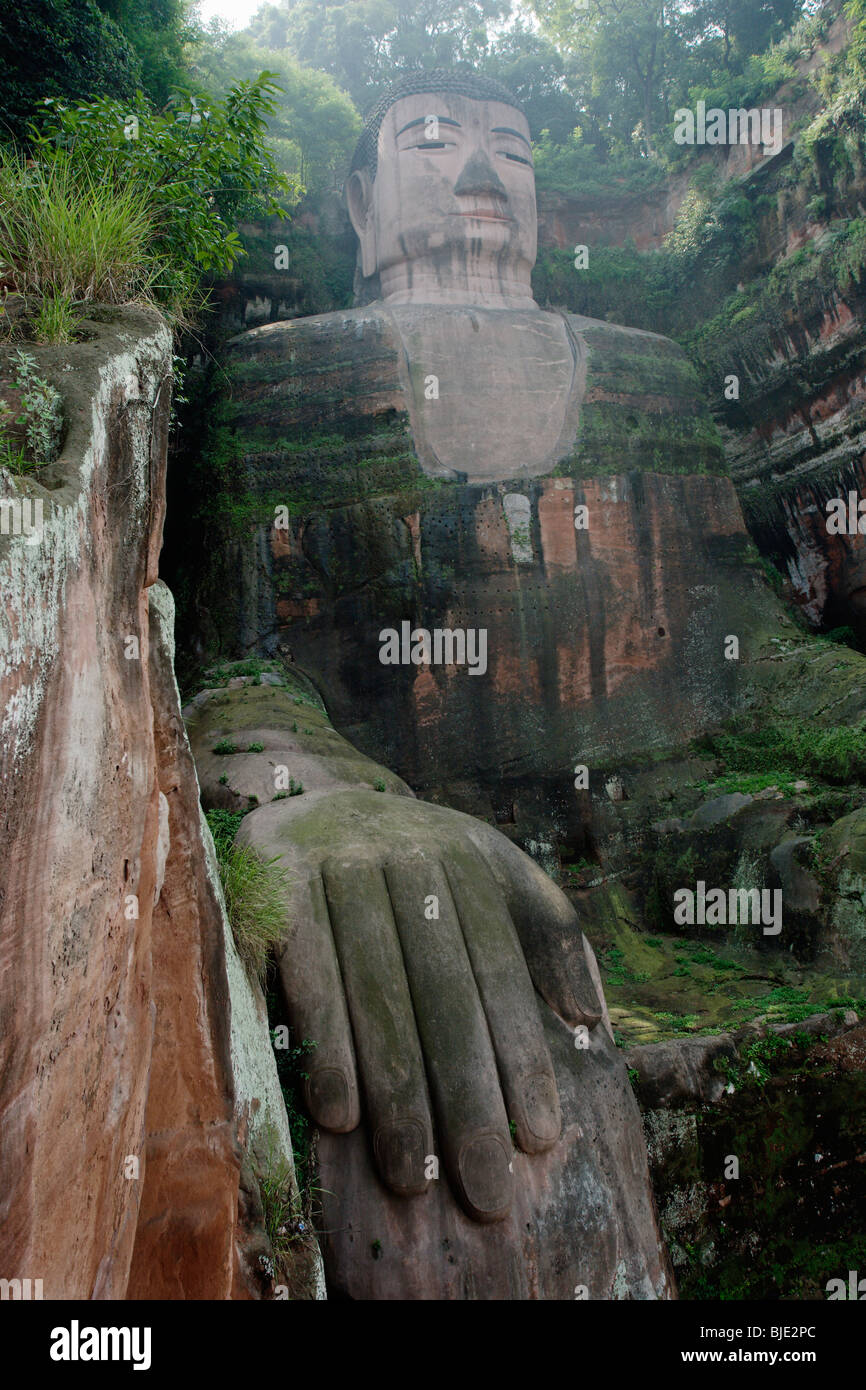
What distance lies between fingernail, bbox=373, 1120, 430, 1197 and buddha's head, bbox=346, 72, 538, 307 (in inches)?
446

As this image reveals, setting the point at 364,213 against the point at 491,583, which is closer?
the point at 491,583

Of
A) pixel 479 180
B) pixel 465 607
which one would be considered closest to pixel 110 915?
pixel 465 607

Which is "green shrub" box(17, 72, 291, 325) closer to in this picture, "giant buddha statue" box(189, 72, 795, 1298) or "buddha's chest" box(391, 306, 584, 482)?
"giant buddha statue" box(189, 72, 795, 1298)

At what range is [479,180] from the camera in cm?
1407

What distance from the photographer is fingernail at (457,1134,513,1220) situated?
18.1 feet

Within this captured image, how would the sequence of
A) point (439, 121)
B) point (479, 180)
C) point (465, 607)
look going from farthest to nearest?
point (439, 121)
point (479, 180)
point (465, 607)

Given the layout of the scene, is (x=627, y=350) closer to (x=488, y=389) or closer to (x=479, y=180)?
(x=488, y=389)

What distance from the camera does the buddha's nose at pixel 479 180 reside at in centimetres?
1407

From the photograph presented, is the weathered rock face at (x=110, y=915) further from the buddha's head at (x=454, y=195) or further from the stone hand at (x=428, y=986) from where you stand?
the buddha's head at (x=454, y=195)

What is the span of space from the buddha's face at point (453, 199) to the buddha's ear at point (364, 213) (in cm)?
49

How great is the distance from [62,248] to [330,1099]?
4.47 meters

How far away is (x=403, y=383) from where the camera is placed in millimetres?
13148

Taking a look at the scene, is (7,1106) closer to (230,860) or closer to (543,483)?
(230,860)

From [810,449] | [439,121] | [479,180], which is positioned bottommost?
[810,449]
